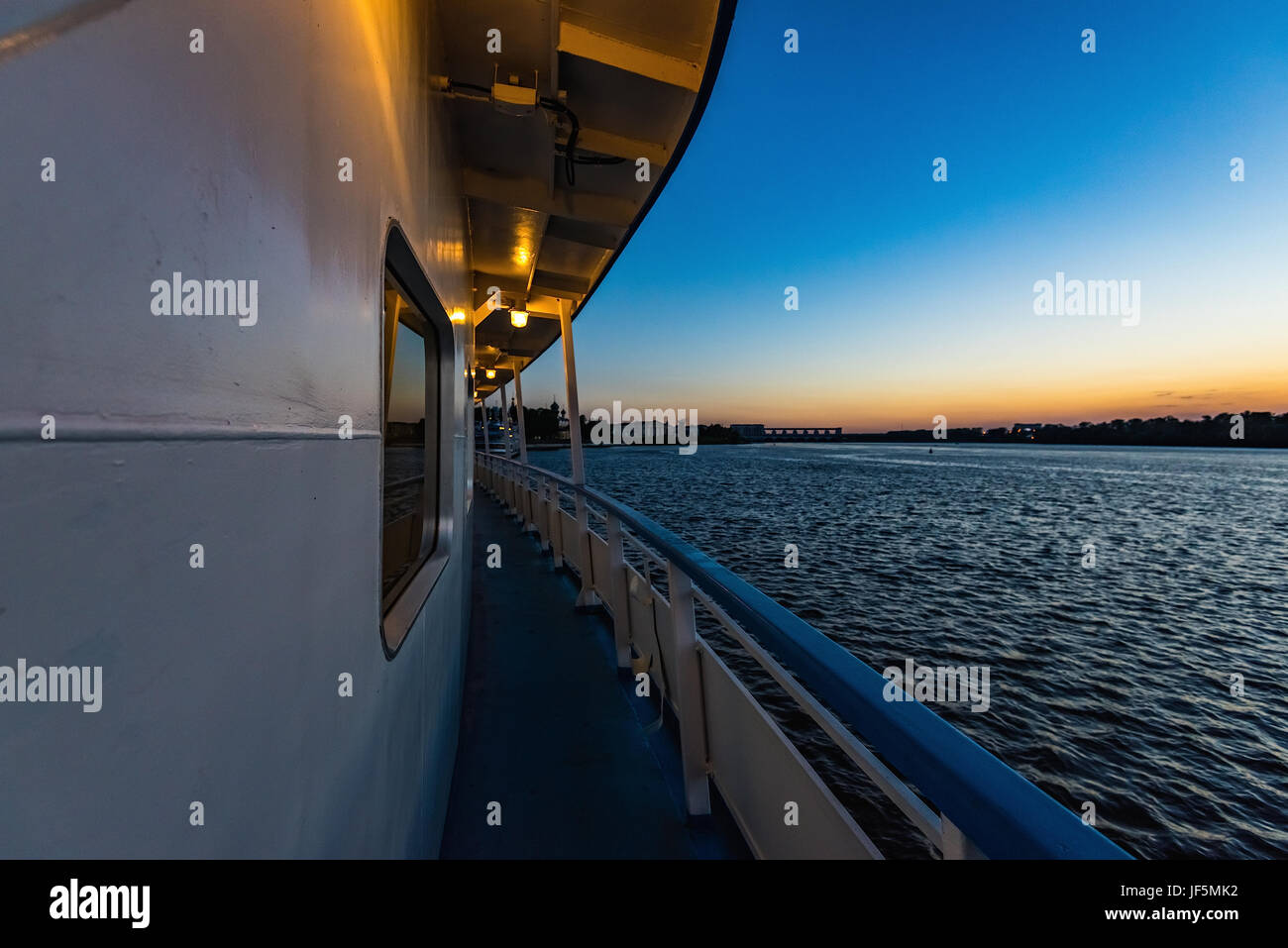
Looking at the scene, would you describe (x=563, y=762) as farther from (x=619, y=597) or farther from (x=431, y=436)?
(x=431, y=436)

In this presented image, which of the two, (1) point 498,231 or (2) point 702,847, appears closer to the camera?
(2) point 702,847

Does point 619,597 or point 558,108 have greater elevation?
point 558,108

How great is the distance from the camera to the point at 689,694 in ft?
7.13

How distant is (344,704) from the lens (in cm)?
102

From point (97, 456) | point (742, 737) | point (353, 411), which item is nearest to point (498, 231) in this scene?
point (353, 411)

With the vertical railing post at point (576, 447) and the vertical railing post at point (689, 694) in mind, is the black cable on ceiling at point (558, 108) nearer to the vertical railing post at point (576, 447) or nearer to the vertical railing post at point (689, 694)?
the vertical railing post at point (689, 694)

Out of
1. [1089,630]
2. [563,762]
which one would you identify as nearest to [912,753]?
[563,762]

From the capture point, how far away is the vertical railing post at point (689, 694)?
2121 millimetres

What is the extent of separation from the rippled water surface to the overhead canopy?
19.3 feet

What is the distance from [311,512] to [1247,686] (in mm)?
14209

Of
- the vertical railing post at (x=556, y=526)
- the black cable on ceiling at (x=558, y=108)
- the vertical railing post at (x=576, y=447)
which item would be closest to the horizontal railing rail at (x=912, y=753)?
the black cable on ceiling at (x=558, y=108)

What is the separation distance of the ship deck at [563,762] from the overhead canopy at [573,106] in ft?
9.48

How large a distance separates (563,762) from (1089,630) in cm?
1377
